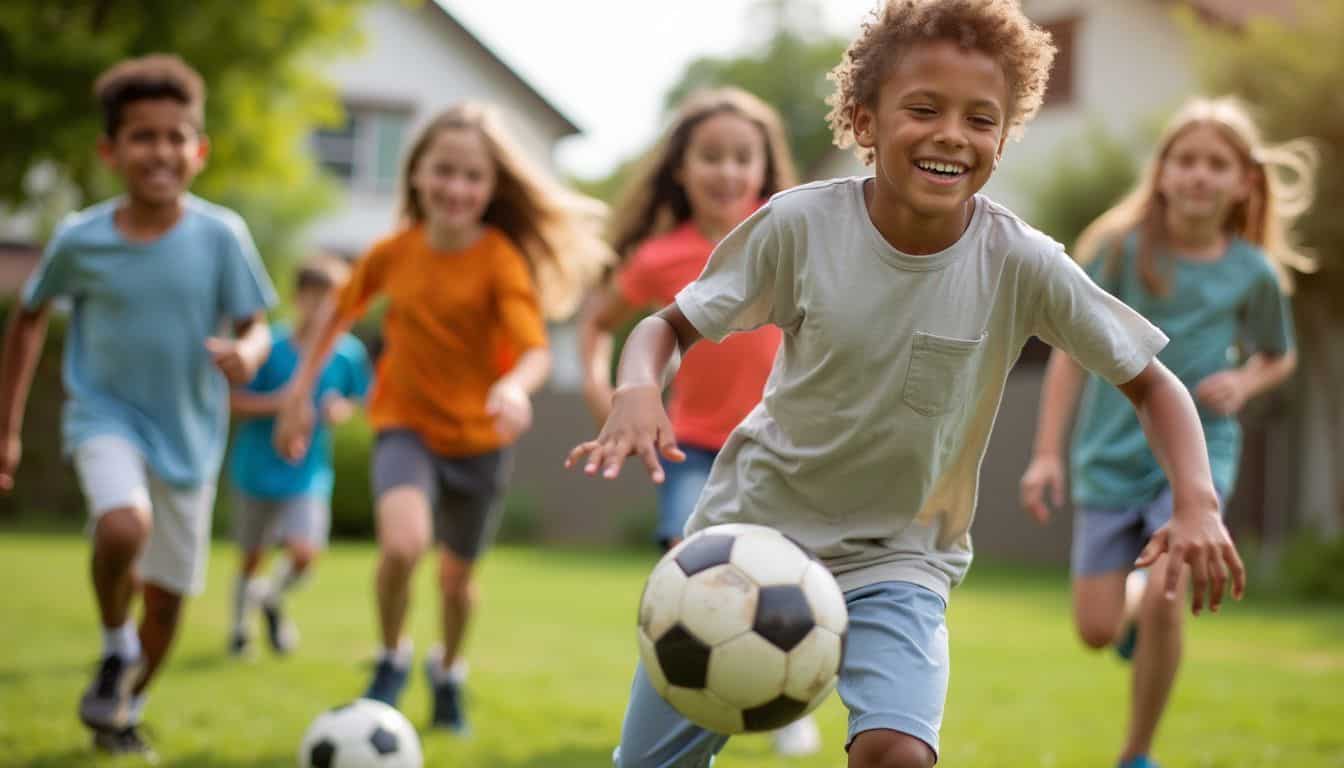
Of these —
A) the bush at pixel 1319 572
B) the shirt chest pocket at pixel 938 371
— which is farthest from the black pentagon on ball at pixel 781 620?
the bush at pixel 1319 572

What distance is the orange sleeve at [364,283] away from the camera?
19.6ft

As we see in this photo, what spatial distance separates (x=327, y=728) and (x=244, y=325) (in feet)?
6.07

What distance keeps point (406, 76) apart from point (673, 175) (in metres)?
25.7

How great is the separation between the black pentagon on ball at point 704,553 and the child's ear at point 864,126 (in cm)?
93

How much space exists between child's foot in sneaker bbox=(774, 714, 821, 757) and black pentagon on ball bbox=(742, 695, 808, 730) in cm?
280

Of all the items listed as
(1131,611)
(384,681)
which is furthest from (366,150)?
(1131,611)

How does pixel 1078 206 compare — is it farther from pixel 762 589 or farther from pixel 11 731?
pixel 762 589

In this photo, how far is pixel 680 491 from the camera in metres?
5.34

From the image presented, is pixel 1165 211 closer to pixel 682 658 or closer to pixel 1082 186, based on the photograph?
pixel 682 658

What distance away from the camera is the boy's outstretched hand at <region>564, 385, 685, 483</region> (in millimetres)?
2869

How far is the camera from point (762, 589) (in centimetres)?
289

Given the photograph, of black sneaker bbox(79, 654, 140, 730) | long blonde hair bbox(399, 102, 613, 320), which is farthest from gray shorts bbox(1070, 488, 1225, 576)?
black sneaker bbox(79, 654, 140, 730)

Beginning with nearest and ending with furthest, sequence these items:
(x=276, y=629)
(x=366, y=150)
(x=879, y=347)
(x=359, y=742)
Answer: (x=879, y=347)
(x=359, y=742)
(x=276, y=629)
(x=366, y=150)

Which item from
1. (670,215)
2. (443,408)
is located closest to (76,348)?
(443,408)
